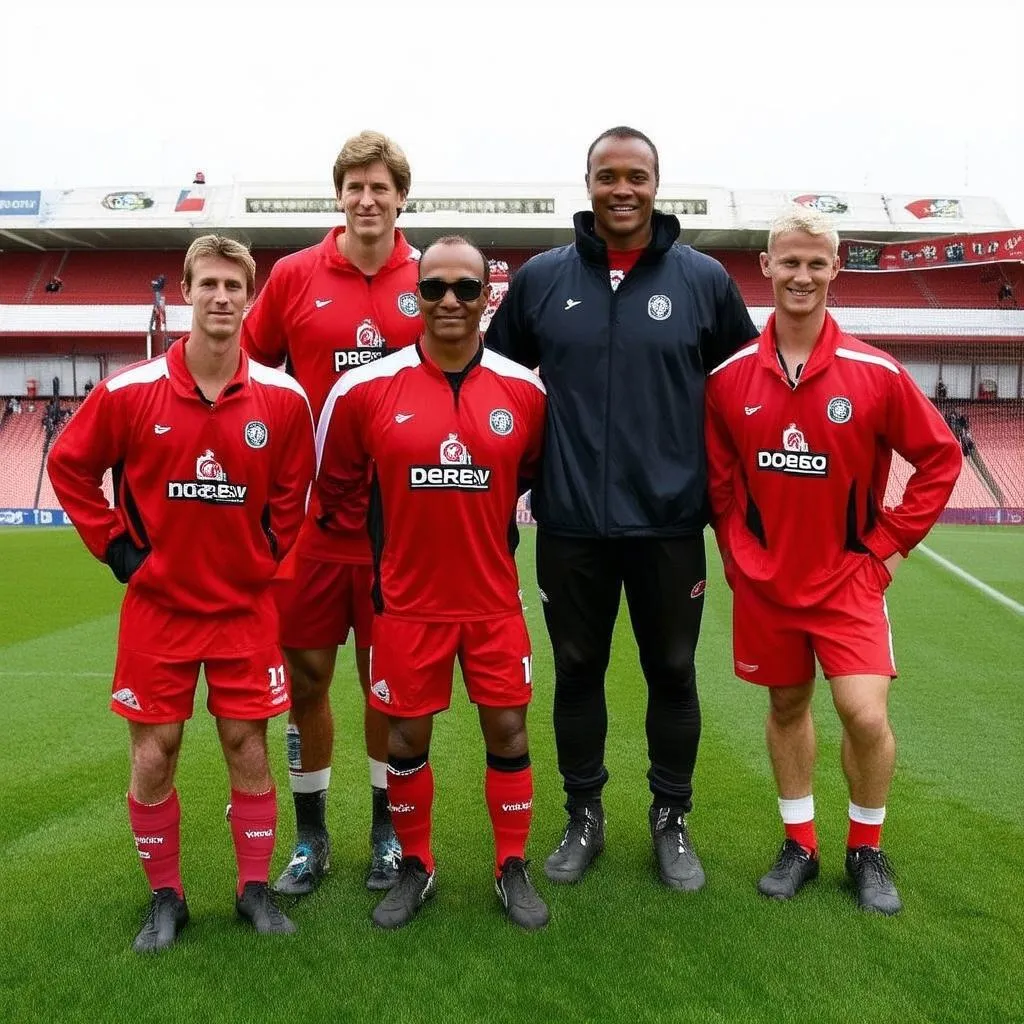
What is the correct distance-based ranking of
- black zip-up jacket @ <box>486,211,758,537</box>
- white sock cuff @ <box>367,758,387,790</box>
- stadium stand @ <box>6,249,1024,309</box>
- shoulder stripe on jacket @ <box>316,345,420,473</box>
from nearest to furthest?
shoulder stripe on jacket @ <box>316,345,420,473</box>
black zip-up jacket @ <box>486,211,758,537</box>
white sock cuff @ <box>367,758,387,790</box>
stadium stand @ <box>6,249,1024,309</box>

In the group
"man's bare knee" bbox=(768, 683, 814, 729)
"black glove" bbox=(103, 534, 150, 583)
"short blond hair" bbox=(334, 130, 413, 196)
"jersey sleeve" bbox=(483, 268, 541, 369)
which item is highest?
Result: "short blond hair" bbox=(334, 130, 413, 196)

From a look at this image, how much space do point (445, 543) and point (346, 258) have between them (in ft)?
3.65

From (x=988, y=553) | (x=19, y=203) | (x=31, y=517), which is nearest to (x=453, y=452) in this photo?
(x=988, y=553)

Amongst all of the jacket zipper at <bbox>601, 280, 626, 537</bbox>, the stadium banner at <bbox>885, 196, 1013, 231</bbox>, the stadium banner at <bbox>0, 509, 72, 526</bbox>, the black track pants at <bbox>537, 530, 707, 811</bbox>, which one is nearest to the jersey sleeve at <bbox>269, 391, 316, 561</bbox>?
the black track pants at <bbox>537, 530, 707, 811</bbox>

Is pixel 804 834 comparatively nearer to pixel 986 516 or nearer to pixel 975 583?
pixel 975 583

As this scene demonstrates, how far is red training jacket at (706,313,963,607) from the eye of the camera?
3283mm

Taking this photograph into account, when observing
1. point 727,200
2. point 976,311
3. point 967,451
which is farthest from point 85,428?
point 727,200

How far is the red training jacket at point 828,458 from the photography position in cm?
328

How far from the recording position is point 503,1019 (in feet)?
8.48

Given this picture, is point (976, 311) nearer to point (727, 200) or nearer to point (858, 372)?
point (727, 200)

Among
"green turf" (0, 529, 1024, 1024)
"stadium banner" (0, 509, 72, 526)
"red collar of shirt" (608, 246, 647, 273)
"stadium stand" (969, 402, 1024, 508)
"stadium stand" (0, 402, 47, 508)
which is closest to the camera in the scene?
"green turf" (0, 529, 1024, 1024)

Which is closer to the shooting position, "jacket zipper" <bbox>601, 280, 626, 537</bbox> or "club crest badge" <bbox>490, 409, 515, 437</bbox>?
"club crest badge" <bbox>490, 409, 515, 437</bbox>

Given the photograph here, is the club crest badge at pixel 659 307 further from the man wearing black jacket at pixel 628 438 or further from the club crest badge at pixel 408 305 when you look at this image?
the club crest badge at pixel 408 305

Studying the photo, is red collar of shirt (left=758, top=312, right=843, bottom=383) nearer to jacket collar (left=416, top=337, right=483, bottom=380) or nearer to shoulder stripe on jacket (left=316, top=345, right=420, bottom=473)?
jacket collar (left=416, top=337, right=483, bottom=380)
